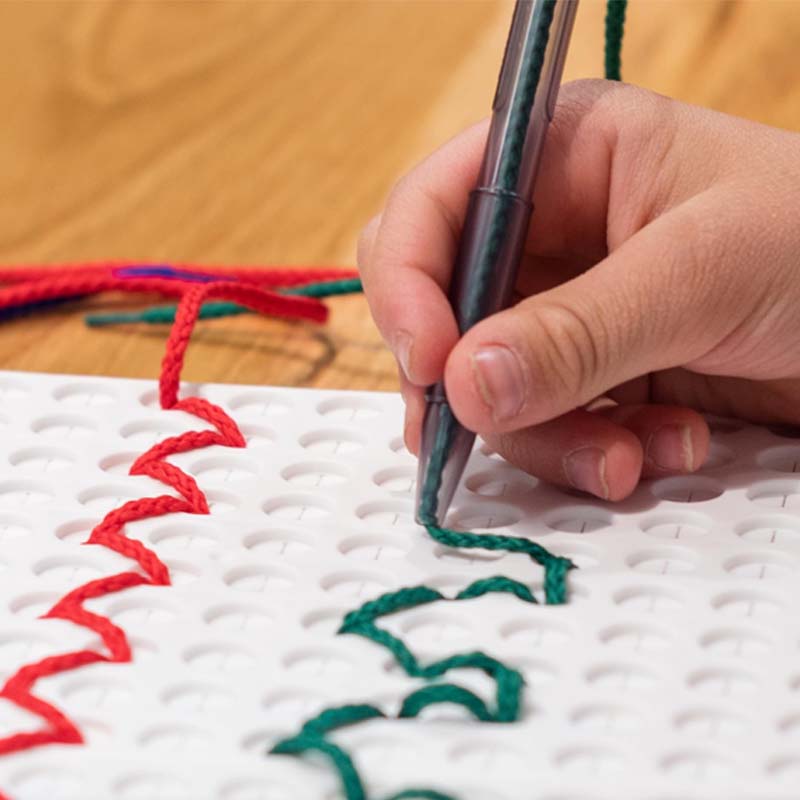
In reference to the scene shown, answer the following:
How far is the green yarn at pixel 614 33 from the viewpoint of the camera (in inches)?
27.8

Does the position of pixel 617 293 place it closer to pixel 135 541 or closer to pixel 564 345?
pixel 564 345

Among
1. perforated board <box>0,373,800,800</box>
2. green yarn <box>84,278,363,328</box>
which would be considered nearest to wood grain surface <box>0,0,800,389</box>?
green yarn <box>84,278,363,328</box>

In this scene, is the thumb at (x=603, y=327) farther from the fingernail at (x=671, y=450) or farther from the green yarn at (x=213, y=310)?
the green yarn at (x=213, y=310)

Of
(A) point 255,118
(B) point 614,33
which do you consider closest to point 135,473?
(B) point 614,33

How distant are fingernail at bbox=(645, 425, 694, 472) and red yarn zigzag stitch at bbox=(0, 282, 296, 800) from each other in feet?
0.55

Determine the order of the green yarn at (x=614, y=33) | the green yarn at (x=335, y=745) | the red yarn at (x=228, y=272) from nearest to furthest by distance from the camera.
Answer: the green yarn at (x=335, y=745)
the green yarn at (x=614, y=33)
the red yarn at (x=228, y=272)

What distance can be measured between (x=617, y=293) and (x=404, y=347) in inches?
3.2

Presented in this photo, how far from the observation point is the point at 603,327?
512mm

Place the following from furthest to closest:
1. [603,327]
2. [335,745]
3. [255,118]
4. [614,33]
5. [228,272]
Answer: [255,118], [228,272], [614,33], [603,327], [335,745]

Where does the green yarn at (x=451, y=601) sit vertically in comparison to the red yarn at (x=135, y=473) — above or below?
above

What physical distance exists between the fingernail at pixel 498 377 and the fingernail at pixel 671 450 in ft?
0.29

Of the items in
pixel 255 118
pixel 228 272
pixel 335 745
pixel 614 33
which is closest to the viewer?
pixel 335 745

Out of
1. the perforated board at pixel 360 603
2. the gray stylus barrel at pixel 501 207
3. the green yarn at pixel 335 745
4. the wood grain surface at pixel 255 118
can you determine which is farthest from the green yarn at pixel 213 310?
the green yarn at pixel 335 745

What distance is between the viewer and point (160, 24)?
3.68 feet
